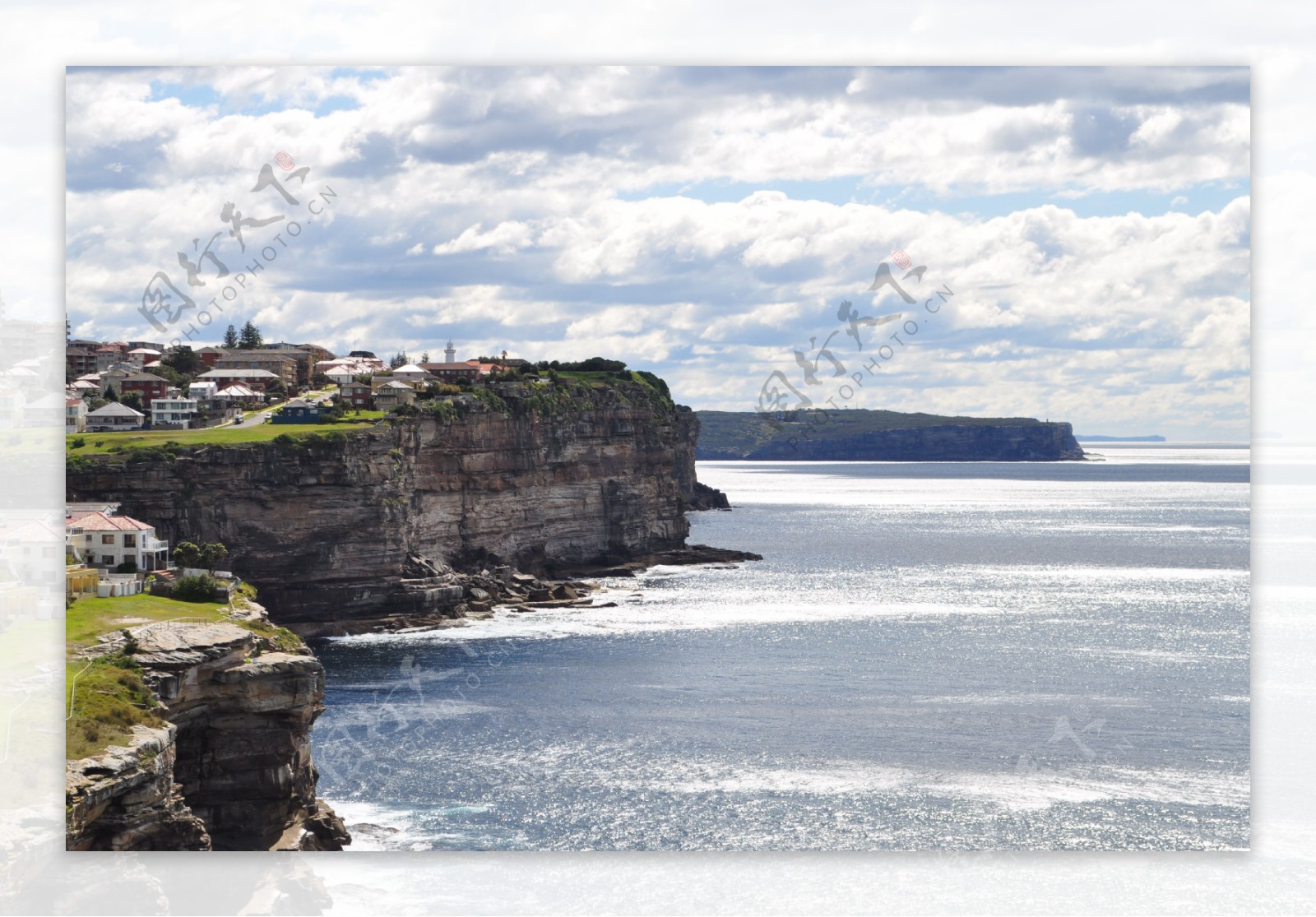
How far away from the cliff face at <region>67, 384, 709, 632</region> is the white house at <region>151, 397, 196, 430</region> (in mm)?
1315

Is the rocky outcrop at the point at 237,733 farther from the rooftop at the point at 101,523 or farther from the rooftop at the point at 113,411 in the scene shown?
the rooftop at the point at 113,411

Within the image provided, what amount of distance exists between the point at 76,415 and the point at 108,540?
31.5ft

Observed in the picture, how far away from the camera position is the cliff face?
157ft

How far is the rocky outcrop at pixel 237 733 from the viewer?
20.8 metres

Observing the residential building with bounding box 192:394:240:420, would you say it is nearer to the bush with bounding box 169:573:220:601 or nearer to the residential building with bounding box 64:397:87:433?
the residential building with bounding box 64:397:87:433

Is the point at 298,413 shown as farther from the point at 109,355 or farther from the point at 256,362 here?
the point at 109,355

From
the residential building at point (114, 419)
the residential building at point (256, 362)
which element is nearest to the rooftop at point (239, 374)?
the residential building at point (256, 362)

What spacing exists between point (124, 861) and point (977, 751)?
21248 mm

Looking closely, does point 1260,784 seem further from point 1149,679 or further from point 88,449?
point 88,449

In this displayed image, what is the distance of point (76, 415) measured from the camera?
3394 centimetres

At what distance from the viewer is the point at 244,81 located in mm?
19594

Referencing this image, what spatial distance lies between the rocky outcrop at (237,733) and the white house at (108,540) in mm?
3702

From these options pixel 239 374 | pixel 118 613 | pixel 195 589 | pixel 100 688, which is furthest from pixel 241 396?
pixel 100 688

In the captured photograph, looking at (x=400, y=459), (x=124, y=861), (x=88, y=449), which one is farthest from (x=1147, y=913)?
(x=400, y=459)
